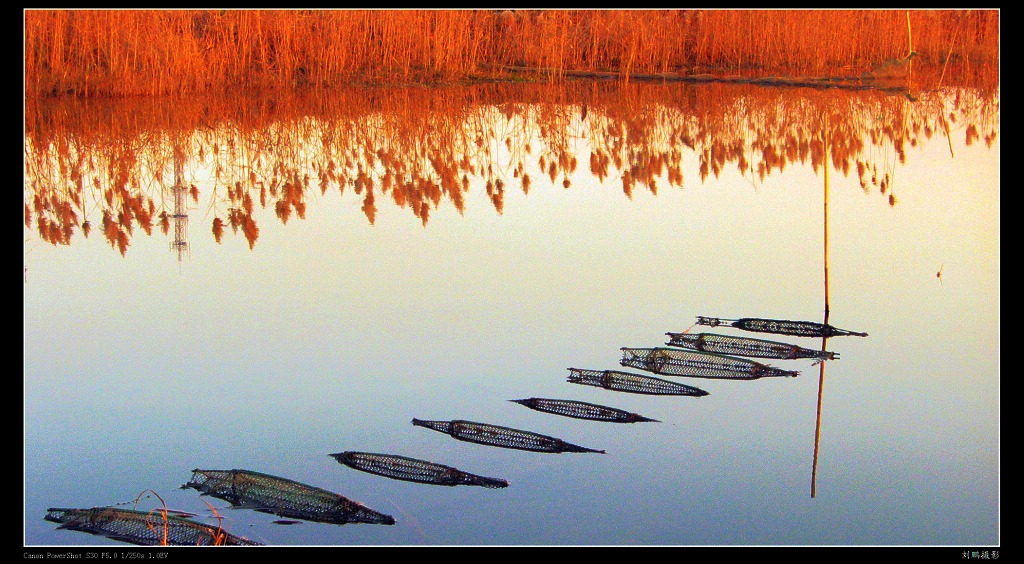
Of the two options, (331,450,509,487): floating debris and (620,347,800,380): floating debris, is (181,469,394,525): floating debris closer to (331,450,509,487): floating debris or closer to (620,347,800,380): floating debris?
(331,450,509,487): floating debris

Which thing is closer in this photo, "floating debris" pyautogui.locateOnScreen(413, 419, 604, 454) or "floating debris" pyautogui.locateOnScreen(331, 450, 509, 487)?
"floating debris" pyautogui.locateOnScreen(331, 450, 509, 487)

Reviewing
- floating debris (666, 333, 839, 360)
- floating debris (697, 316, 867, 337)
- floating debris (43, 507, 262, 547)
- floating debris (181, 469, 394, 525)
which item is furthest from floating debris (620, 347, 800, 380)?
floating debris (43, 507, 262, 547)

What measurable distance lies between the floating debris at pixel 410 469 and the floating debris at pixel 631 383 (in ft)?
2.58

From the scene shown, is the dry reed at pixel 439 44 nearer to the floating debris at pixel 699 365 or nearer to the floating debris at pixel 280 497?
the floating debris at pixel 699 365

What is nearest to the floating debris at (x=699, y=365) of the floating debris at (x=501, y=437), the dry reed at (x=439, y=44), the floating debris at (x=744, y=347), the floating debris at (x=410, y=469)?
the floating debris at (x=744, y=347)

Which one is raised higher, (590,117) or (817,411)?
(590,117)

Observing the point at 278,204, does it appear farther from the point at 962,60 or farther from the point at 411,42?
the point at 962,60

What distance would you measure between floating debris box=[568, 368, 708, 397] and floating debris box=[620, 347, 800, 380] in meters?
0.11

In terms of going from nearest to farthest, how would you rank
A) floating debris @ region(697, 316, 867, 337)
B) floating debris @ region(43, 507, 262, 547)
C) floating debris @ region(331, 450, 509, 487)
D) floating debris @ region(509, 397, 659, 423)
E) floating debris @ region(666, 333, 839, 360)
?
floating debris @ region(43, 507, 262, 547) → floating debris @ region(331, 450, 509, 487) → floating debris @ region(509, 397, 659, 423) → floating debris @ region(666, 333, 839, 360) → floating debris @ region(697, 316, 867, 337)

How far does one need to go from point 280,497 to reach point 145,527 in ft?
1.25

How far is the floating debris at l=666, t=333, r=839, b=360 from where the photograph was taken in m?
4.17
